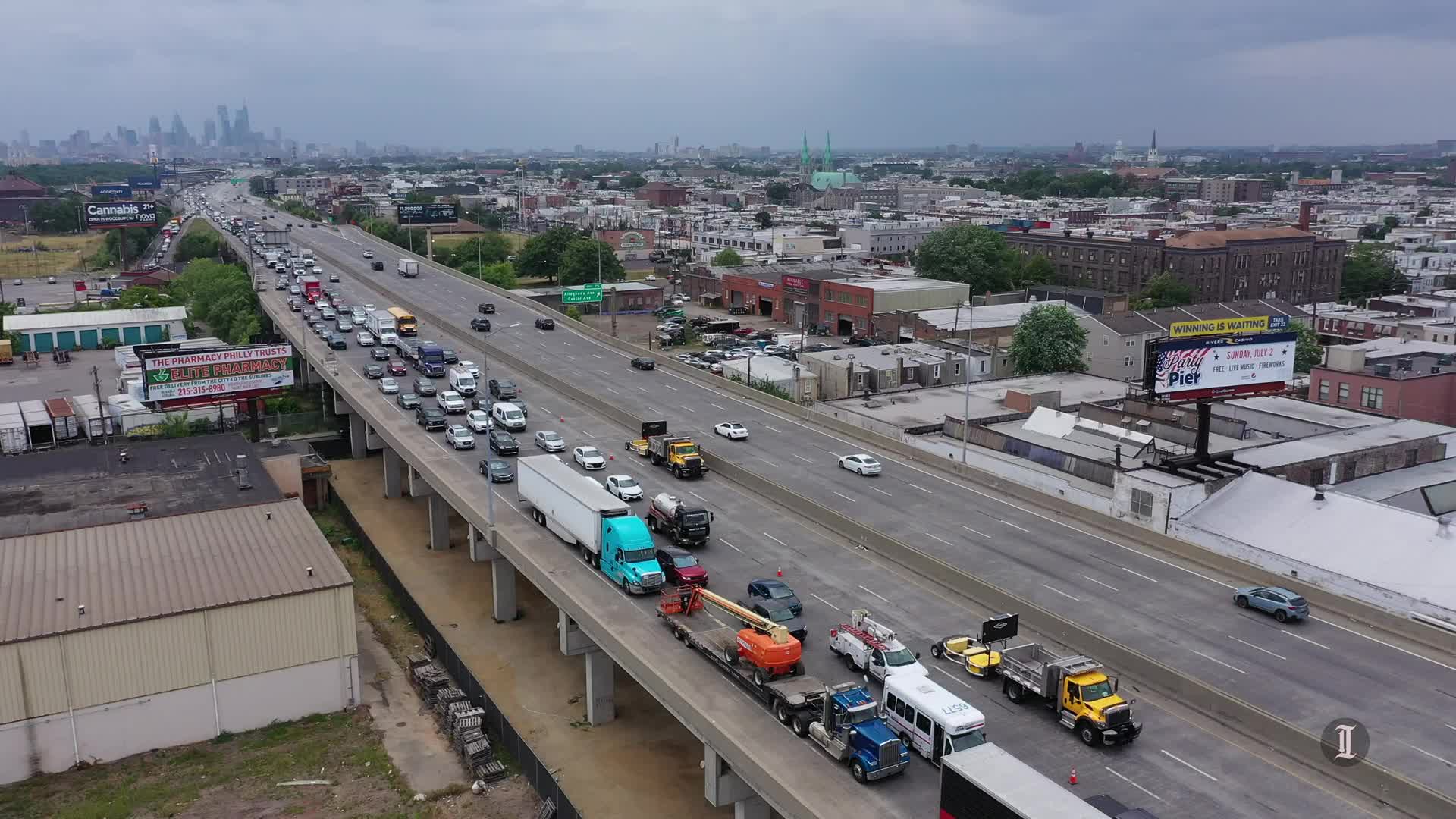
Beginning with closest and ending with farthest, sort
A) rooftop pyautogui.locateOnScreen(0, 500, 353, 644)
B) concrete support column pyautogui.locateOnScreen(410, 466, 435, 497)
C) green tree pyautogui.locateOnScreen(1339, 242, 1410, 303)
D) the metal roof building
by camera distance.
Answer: the metal roof building, rooftop pyautogui.locateOnScreen(0, 500, 353, 644), concrete support column pyautogui.locateOnScreen(410, 466, 435, 497), green tree pyautogui.locateOnScreen(1339, 242, 1410, 303)

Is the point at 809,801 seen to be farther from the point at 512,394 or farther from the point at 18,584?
the point at 512,394

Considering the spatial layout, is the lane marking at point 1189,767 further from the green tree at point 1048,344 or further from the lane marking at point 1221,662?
the green tree at point 1048,344

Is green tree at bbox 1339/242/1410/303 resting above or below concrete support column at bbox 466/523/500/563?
above

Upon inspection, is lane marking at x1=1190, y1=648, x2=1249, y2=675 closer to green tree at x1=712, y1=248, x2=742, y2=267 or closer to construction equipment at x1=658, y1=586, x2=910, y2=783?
construction equipment at x1=658, y1=586, x2=910, y2=783

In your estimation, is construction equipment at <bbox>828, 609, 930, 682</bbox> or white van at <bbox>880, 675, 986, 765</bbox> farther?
construction equipment at <bbox>828, 609, 930, 682</bbox>

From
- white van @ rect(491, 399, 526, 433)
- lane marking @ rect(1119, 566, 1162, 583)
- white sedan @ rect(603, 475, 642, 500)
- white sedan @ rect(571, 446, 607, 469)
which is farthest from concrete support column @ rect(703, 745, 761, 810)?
white van @ rect(491, 399, 526, 433)

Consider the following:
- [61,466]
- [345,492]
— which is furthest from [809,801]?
[345,492]

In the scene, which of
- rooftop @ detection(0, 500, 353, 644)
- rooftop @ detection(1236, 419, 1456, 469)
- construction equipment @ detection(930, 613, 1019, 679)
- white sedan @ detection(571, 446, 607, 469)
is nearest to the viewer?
construction equipment @ detection(930, 613, 1019, 679)
